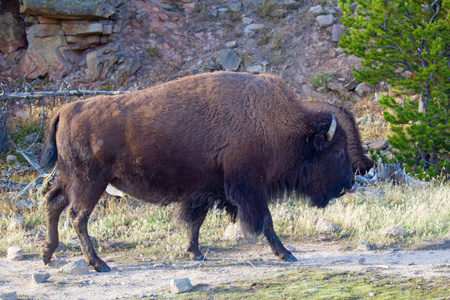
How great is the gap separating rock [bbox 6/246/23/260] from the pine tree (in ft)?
22.0

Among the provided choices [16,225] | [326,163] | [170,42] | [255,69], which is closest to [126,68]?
[170,42]

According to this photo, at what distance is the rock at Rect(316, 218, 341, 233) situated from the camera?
6.18 metres

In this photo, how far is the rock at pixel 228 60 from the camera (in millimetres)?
13859

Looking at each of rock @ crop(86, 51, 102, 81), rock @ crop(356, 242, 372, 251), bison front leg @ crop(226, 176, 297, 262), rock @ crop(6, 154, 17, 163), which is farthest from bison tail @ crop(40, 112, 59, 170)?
rock @ crop(86, 51, 102, 81)

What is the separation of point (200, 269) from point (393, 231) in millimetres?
2496

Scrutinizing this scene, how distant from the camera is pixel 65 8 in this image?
12828 millimetres

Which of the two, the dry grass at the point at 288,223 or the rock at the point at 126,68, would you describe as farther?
the rock at the point at 126,68

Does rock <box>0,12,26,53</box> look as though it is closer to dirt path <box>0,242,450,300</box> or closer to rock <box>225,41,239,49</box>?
rock <box>225,41,239,49</box>

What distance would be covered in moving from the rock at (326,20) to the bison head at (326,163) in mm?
9862

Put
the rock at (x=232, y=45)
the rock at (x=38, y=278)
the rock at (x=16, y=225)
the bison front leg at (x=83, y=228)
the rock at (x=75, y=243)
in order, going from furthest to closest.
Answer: the rock at (x=232, y=45) < the rock at (x=16, y=225) < the rock at (x=75, y=243) < the bison front leg at (x=83, y=228) < the rock at (x=38, y=278)

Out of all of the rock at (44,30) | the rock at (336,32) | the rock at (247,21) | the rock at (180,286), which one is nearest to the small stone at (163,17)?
the rock at (247,21)

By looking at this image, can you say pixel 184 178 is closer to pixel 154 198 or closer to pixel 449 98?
pixel 154 198

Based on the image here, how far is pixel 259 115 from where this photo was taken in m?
5.18

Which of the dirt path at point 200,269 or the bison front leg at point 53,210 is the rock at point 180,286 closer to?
the dirt path at point 200,269
